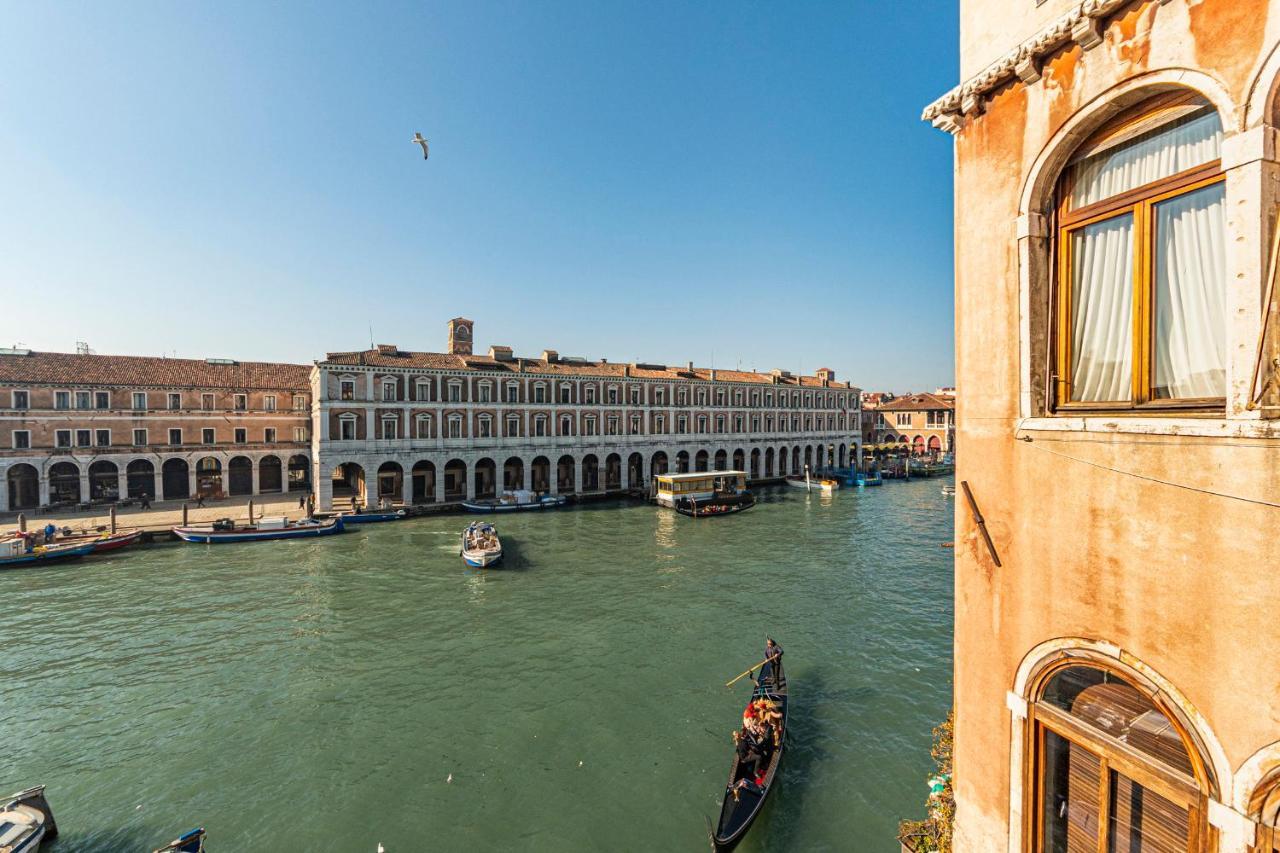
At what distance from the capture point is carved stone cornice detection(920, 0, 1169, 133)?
2941mm

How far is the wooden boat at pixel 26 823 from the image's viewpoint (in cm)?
793

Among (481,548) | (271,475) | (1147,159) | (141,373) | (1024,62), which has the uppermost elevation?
(141,373)

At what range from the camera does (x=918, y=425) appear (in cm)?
7144

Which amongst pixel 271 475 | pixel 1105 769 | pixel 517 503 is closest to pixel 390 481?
pixel 517 503

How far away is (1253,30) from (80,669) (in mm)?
22531

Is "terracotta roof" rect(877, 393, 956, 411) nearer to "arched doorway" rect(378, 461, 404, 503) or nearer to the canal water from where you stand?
the canal water

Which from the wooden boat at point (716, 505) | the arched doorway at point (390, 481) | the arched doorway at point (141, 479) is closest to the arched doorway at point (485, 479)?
the arched doorway at point (390, 481)

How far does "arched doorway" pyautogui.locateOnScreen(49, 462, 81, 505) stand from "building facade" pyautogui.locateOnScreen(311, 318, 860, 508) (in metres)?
12.8

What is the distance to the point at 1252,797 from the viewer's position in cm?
243

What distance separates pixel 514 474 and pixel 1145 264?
133 ft

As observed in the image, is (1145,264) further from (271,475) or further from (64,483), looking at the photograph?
(64,483)

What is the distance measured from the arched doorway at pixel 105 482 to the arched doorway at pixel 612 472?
32.3 metres

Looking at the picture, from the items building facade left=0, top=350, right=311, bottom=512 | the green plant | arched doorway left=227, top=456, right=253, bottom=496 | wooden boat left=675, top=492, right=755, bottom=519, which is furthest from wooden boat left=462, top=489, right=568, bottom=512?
the green plant

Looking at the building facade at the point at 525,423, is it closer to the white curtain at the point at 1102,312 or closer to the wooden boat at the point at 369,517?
the wooden boat at the point at 369,517
